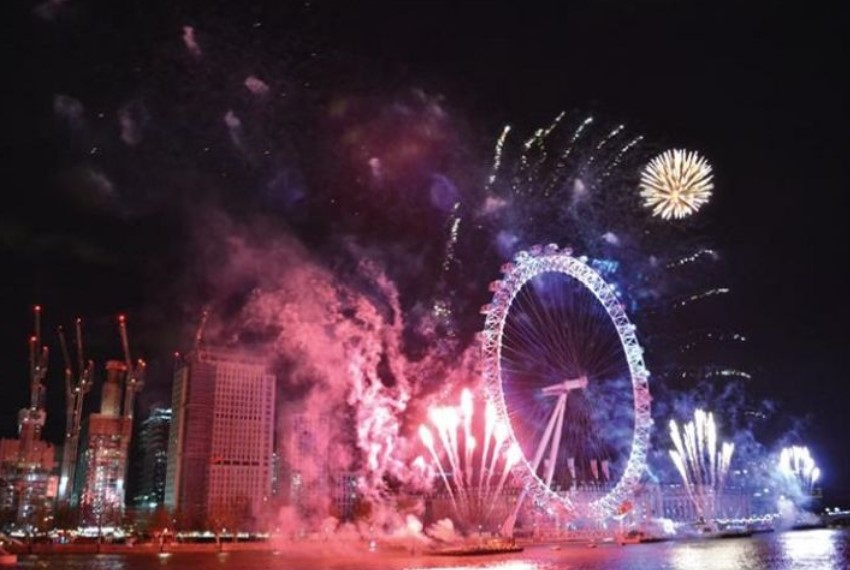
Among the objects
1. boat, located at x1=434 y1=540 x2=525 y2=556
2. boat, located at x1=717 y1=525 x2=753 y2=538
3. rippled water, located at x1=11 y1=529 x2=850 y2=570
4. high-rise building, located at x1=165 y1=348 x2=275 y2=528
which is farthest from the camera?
high-rise building, located at x1=165 y1=348 x2=275 y2=528

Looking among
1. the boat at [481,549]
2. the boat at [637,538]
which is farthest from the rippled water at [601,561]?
the boat at [637,538]

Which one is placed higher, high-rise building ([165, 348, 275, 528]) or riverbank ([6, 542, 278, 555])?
high-rise building ([165, 348, 275, 528])

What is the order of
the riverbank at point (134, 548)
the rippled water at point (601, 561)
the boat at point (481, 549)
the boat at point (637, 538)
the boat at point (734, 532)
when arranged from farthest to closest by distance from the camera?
the boat at point (734, 532) < the riverbank at point (134, 548) < the boat at point (637, 538) < the boat at point (481, 549) < the rippled water at point (601, 561)

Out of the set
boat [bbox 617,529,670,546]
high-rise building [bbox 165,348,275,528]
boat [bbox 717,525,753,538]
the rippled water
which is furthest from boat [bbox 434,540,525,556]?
high-rise building [bbox 165,348,275,528]

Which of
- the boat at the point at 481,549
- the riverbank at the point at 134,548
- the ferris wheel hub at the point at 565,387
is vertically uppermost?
the ferris wheel hub at the point at 565,387

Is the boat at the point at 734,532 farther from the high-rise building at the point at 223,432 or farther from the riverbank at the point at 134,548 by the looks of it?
the high-rise building at the point at 223,432

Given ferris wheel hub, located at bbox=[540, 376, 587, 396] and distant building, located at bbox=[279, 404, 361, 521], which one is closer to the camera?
ferris wheel hub, located at bbox=[540, 376, 587, 396]

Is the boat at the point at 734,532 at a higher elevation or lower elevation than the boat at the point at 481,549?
lower

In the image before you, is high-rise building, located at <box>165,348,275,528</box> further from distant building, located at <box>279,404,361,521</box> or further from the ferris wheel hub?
the ferris wheel hub
